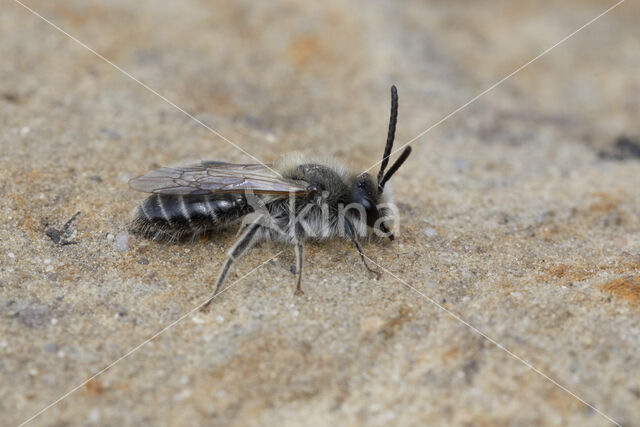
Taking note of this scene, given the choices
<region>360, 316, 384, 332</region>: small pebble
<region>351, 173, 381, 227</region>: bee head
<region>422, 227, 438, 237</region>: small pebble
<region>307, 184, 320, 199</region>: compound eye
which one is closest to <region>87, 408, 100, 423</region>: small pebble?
<region>360, 316, 384, 332</region>: small pebble

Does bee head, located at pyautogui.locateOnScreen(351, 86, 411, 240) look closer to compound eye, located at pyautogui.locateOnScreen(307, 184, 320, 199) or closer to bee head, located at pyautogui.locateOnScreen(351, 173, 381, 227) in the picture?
bee head, located at pyautogui.locateOnScreen(351, 173, 381, 227)

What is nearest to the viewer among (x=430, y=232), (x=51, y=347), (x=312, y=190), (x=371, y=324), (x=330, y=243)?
(x=51, y=347)

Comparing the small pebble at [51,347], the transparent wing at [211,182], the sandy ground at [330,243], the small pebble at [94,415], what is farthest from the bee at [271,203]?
the small pebble at [94,415]

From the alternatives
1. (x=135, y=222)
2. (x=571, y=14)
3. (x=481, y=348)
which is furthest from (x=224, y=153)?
(x=571, y=14)

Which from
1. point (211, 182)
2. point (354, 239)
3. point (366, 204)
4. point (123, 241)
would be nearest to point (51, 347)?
point (123, 241)

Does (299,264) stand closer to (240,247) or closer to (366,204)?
(240,247)

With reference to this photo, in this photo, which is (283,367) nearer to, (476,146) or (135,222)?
(135,222)
